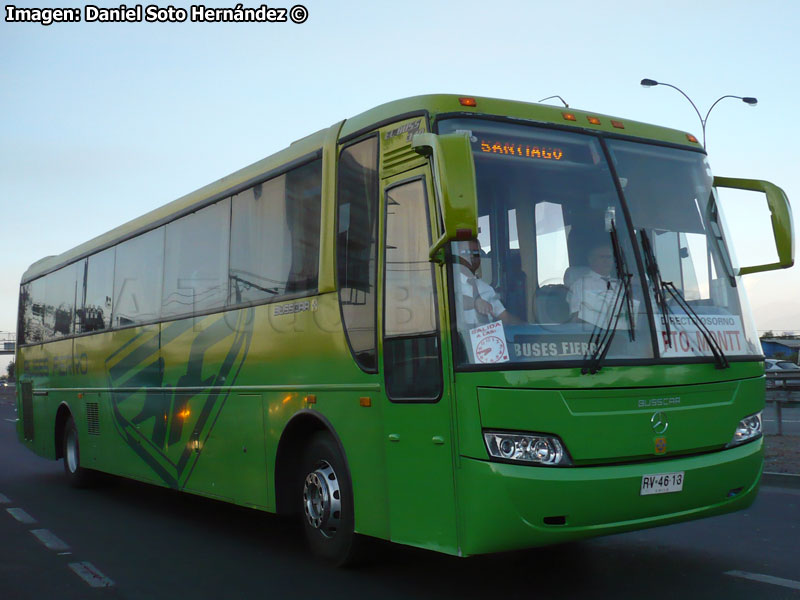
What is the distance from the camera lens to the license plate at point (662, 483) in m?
5.88

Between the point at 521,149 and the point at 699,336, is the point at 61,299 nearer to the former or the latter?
the point at 521,149

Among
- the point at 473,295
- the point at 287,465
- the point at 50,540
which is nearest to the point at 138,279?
the point at 50,540

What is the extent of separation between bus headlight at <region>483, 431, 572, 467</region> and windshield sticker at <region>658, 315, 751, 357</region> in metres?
1.03

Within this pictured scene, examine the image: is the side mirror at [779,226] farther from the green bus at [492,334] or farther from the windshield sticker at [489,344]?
the windshield sticker at [489,344]

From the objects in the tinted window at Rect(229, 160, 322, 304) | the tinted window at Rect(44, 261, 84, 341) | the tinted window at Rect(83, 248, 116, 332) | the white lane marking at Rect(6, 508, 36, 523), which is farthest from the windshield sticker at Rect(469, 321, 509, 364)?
the tinted window at Rect(44, 261, 84, 341)

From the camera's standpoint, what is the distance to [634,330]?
6.12 metres

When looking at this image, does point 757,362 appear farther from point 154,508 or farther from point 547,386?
point 154,508

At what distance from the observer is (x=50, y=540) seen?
9070mm

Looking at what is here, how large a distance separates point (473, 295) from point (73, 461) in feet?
32.5

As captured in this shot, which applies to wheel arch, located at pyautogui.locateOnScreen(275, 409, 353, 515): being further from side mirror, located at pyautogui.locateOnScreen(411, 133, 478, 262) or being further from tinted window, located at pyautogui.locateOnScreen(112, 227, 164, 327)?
tinted window, located at pyautogui.locateOnScreen(112, 227, 164, 327)

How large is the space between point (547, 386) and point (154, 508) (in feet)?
23.8

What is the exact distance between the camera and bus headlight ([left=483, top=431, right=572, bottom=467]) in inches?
223

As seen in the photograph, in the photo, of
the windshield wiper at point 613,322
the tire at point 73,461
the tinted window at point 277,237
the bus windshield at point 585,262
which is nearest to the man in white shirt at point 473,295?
the bus windshield at point 585,262

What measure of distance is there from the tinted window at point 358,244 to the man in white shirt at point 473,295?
1001 millimetres
